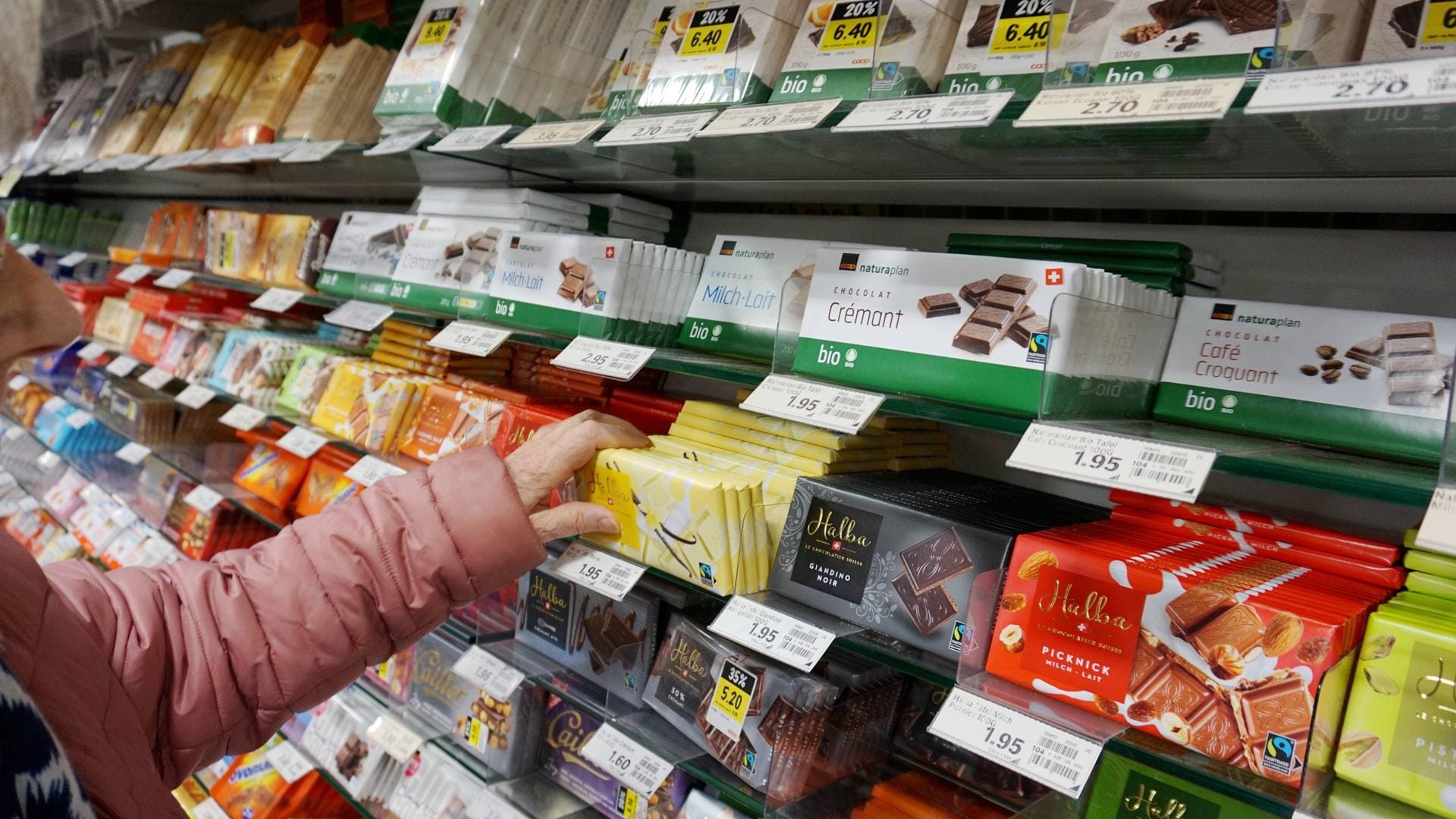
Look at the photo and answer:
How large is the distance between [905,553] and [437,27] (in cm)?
156

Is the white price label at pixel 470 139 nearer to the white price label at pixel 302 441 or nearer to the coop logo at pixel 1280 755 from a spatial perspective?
the white price label at pixel 302 441

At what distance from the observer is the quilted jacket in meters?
1.22

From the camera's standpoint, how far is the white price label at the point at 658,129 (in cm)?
138

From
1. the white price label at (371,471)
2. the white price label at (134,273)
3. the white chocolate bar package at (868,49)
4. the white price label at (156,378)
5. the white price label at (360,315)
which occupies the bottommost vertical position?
the white price label at (156,378)

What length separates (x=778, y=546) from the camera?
1.40 meters

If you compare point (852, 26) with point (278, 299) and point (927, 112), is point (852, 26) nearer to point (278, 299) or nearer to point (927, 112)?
point (927, 112)

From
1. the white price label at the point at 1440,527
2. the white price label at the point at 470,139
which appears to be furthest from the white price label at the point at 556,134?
the white price label at the point at 1440,527

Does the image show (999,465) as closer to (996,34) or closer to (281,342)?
(996,34)

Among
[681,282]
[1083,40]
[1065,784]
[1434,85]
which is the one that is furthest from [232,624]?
[1434,85]

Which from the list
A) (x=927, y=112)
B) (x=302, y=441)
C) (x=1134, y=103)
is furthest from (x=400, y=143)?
(x=1134, y=103)

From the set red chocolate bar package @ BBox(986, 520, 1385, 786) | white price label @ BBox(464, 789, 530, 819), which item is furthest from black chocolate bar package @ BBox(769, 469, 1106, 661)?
white price label @ BBox(464, 789, 530, 819)

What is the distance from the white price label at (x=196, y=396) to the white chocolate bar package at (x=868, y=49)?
224 centimetres

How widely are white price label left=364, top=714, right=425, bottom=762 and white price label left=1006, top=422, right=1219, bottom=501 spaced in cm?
162

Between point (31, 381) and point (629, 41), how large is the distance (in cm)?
402
